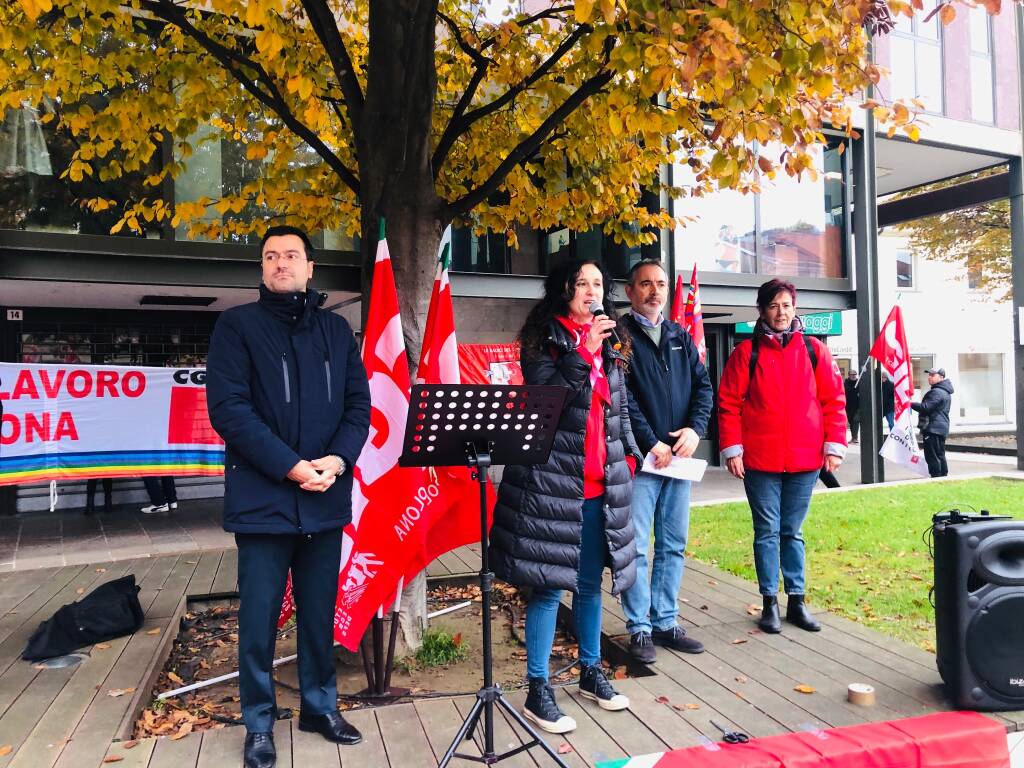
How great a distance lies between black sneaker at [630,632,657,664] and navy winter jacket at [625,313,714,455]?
1043 millimetres

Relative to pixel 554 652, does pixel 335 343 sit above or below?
above

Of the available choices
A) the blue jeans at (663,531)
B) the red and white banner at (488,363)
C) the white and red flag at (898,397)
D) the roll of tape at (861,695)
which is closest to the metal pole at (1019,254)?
the white and red flag at (898,397)

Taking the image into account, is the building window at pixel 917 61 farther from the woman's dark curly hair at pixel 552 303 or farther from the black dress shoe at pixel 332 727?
the black dress shoe at pixel 332 727

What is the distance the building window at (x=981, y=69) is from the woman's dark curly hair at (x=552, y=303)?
1416cm

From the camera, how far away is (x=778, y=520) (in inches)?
179

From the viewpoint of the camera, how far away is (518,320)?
13.0 m

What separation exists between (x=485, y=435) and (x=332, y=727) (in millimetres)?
1455

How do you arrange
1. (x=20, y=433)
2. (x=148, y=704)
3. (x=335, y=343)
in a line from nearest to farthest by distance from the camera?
(x=335, y=343), (x=148, y=704), (x=20, y=433)

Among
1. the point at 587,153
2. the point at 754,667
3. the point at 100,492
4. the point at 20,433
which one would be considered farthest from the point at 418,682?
the point at 100,492

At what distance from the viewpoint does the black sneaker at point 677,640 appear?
13.8 ft

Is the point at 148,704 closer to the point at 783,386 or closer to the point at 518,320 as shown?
the point at 783,386

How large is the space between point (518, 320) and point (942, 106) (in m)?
8.95

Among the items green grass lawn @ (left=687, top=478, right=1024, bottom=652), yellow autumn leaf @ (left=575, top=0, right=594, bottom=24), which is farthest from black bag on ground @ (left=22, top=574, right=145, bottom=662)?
green grass lawn @ (left=687, top=478, right=1024, bottom=652)

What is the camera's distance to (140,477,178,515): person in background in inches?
386
